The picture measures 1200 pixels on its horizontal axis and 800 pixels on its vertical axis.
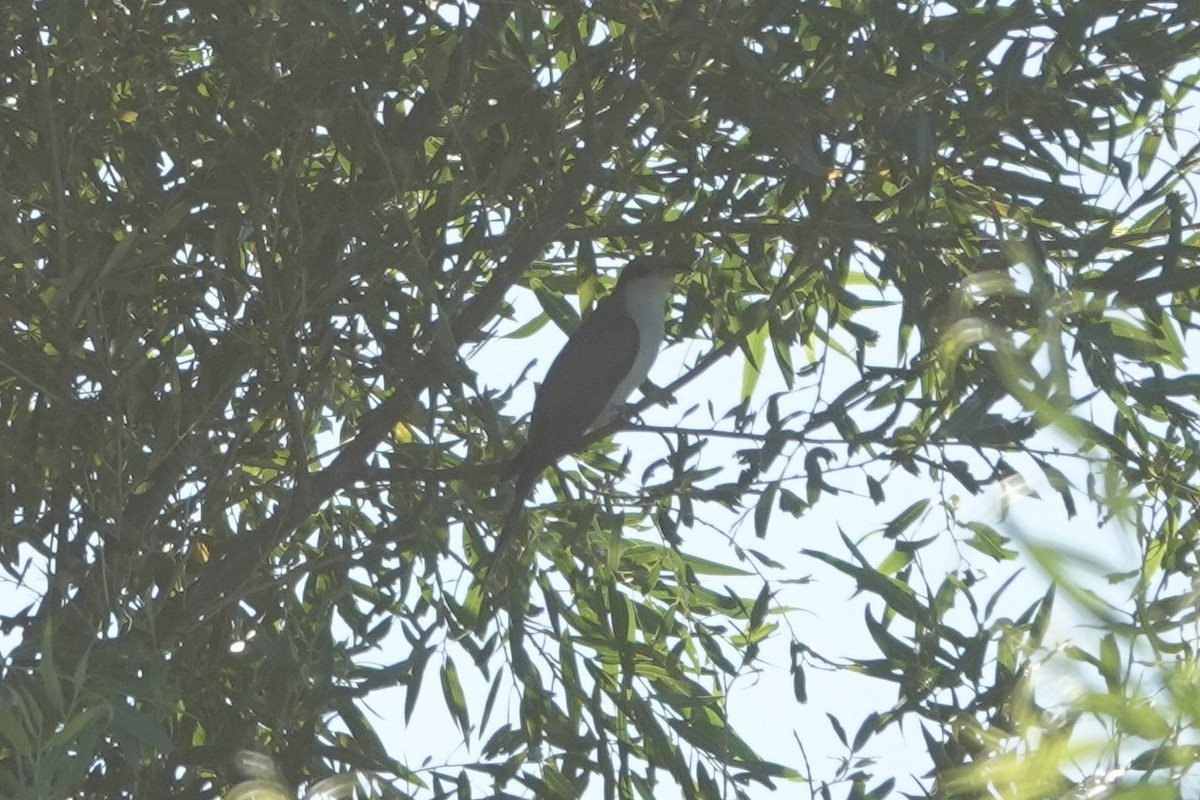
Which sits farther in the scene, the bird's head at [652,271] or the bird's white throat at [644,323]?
the bird's white throat at [644,323]

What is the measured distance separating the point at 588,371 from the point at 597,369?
25 millimetres

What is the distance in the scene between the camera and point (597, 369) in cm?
422

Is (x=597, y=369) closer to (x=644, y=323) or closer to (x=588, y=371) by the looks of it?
(x=588, y=371)

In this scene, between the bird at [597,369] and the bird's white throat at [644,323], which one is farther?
the bird's white throat at [644,323]

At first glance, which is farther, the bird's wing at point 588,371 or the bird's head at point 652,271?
the bird's wing at point 588,371

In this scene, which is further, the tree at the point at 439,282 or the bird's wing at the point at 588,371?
the bird's wing at the point at 588,371

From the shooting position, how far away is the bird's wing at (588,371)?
3845 mm

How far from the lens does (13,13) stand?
2693 millimetres

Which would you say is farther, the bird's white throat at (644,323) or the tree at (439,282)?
the bird's white throat at (644,323)

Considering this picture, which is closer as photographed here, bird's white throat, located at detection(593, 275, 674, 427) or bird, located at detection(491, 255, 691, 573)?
bird, located at detection(491, 255, 691, 573)

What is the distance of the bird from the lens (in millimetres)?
3246

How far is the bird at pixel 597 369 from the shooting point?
3246 millimetres

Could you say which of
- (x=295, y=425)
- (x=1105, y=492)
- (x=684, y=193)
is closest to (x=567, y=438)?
(x=684, y=193)

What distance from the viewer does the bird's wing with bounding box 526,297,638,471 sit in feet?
12.6
